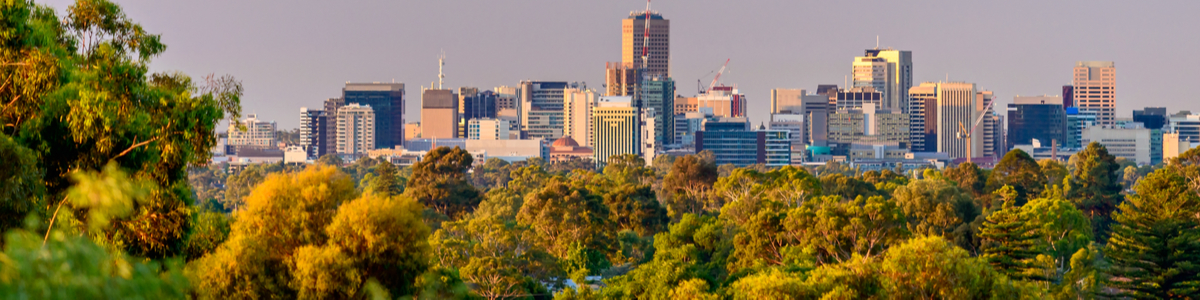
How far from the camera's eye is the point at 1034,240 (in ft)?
157

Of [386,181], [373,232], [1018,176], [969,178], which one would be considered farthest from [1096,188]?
[373,232]

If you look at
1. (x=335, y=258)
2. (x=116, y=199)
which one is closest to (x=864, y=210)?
(x=335, y=258)

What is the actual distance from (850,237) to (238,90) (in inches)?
1201

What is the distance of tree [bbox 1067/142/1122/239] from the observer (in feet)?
274

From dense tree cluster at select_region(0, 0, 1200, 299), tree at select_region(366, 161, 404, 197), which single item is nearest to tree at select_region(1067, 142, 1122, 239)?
dense tree cluster at select_region(0, 0, 1200, 299)

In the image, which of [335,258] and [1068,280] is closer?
[335,258]

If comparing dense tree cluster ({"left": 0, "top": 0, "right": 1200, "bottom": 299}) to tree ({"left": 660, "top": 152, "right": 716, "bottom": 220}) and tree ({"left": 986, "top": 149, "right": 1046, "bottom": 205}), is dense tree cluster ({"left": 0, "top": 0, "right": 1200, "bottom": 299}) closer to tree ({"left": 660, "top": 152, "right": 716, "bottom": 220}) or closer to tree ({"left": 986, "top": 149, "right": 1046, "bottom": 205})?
tree ({"left": 660, "top": 152, "right": 716, "bottom": 220})

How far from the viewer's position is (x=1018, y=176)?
280ft

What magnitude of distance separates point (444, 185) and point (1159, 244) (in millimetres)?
45947

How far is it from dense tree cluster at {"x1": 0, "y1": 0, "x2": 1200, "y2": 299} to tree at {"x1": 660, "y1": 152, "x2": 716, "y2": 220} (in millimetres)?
12873

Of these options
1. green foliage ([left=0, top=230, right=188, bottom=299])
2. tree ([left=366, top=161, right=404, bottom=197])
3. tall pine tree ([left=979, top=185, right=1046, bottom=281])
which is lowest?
tall pine tree ([left=979, top=185, right=1046, bottom=281])

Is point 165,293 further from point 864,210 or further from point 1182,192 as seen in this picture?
point 1182,192

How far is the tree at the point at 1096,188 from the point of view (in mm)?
83562

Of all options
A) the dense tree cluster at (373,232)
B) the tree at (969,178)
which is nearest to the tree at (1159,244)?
the dense tree cluster at (373,232)
